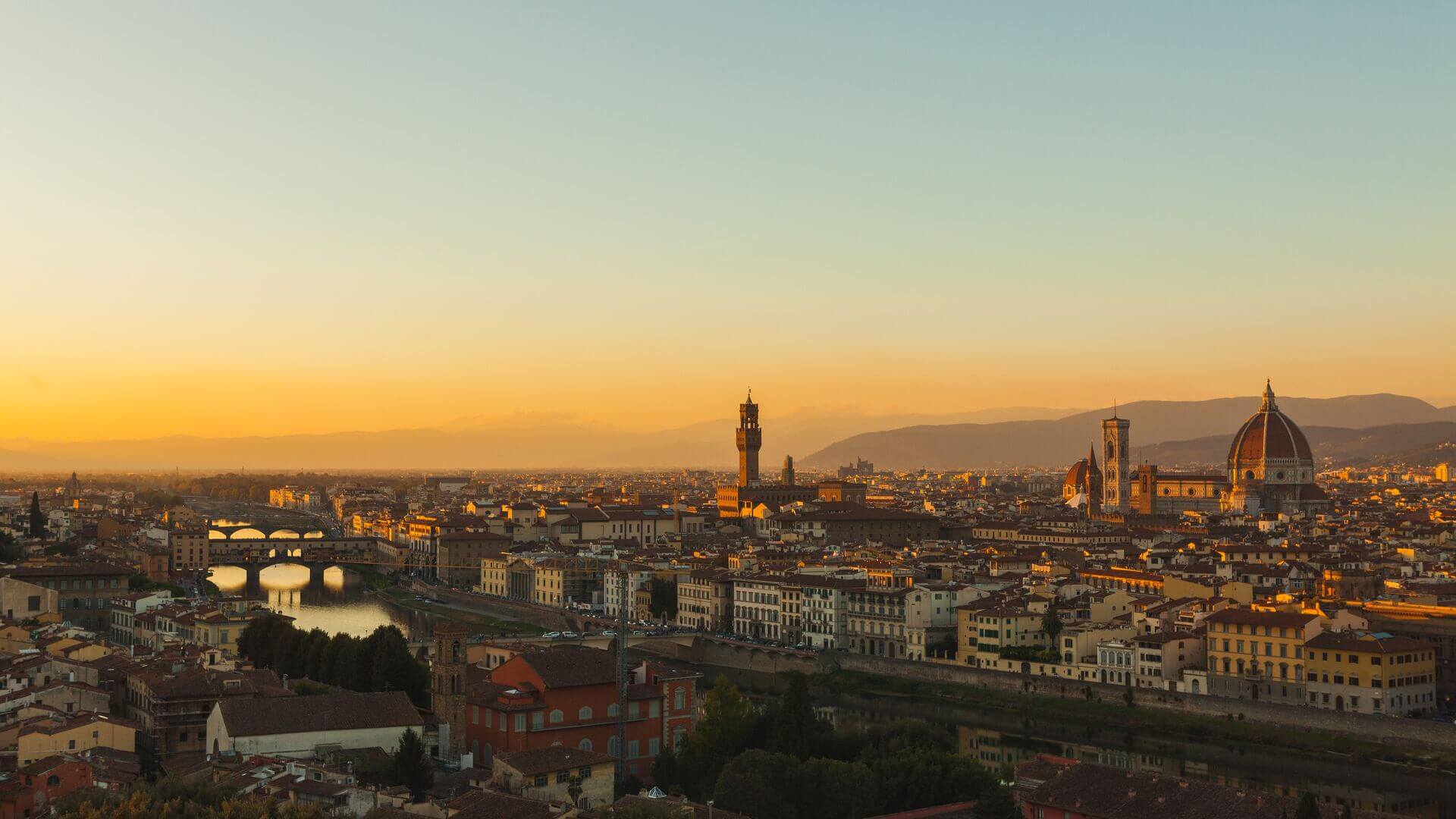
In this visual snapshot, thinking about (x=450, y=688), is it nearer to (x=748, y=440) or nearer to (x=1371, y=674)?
(x=1371, y=674)

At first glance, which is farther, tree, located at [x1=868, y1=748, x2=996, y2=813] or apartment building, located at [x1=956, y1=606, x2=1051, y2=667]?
apartment building, located at [x1=956, y1=606, x2=1051, y2=667]

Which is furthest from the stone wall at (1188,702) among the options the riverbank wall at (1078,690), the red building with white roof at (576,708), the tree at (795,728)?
the red building with white roof at (576,708)

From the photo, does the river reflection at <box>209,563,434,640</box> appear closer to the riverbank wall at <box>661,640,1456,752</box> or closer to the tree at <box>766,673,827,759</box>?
the riverbank wall at <box>661,640,1456,752</box>

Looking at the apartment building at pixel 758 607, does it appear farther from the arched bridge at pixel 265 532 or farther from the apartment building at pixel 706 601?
the arched bridge at pixel 265 532

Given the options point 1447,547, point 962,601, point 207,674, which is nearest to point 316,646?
point 207,674

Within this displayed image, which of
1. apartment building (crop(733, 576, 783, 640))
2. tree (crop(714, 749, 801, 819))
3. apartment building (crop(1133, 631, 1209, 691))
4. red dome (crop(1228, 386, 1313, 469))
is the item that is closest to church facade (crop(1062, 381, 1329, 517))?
red dome (crop(1228, 386, 1313, 469))

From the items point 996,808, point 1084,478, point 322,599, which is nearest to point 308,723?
point 996,808
